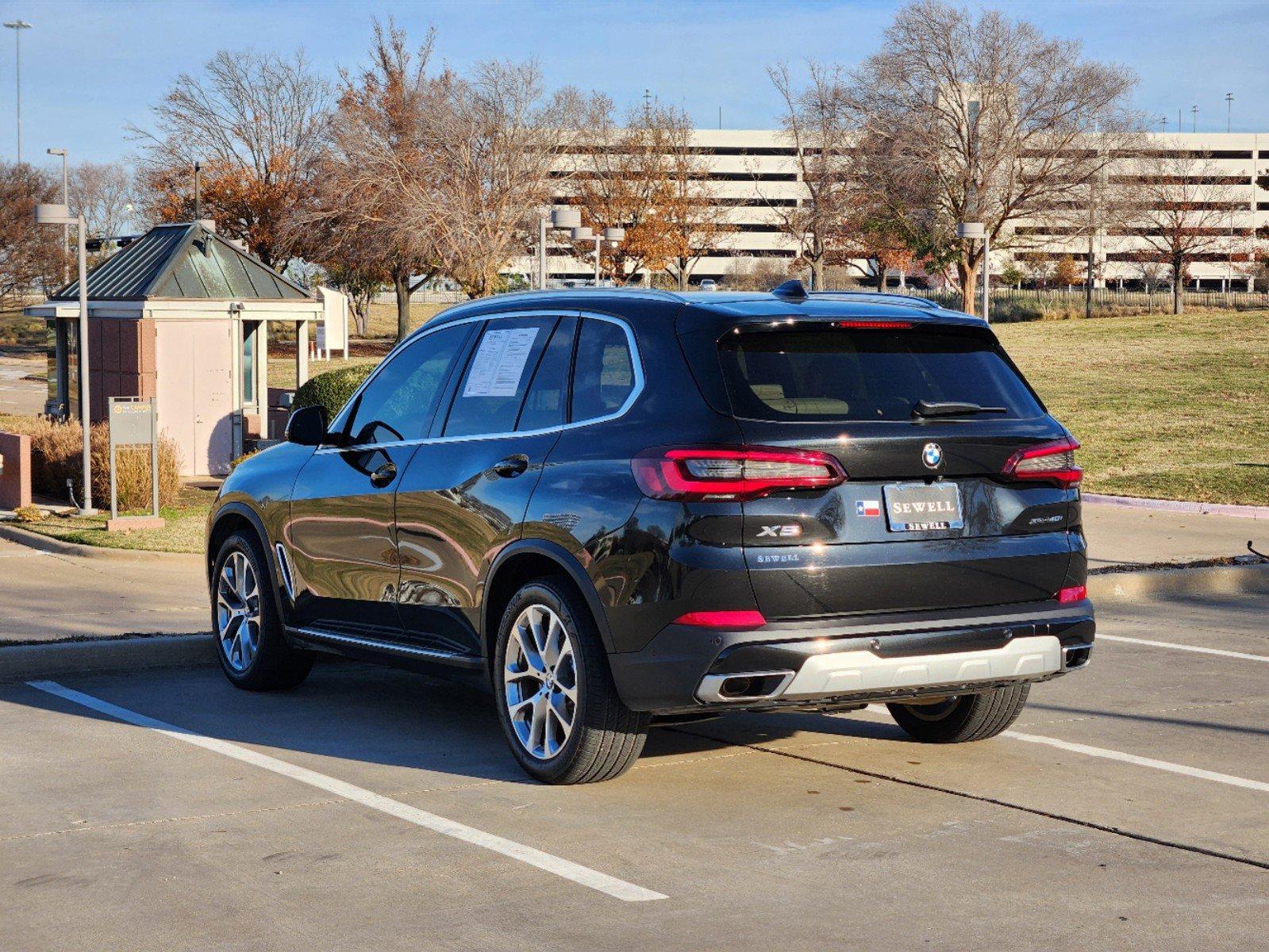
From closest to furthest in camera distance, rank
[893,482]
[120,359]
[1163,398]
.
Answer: [893,482]
[120,359]
[1163,398]

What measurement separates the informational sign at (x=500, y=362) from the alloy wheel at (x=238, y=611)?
1.93 m

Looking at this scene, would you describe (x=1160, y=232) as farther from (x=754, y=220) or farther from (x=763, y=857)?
(x=763, y=857)

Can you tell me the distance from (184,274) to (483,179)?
24.1m

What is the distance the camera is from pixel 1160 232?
263 feet

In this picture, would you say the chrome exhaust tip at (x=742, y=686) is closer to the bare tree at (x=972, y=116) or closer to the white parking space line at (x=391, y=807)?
the white parking space line at (x=391, y=807)

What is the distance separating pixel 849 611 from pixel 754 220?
126 meters

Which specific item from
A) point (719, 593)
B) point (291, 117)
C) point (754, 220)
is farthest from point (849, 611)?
point (754, 220)

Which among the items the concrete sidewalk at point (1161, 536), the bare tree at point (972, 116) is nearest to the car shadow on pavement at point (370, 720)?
the concrete sidewalk at point (1161, 536)

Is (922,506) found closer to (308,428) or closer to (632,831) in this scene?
(632,831)

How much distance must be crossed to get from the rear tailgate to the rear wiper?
2 cm

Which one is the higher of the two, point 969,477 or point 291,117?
point 291,117

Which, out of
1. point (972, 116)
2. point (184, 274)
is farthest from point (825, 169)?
point (184, 274)

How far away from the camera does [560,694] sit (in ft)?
20.5

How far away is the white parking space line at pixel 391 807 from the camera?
508 centimetres
